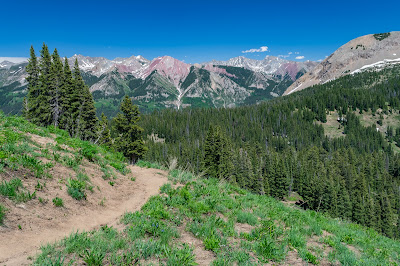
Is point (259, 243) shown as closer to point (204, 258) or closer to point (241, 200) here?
point (204, 258)

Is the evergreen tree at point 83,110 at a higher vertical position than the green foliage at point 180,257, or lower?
higher

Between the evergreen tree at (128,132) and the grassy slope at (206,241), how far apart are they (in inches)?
1038

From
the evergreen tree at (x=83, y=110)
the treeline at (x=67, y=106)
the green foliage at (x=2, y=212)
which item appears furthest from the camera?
the evergreen tree at (x=83, y=110)

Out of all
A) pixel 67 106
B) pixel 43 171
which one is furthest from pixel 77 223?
pixel 67 106

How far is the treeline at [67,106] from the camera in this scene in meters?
34.7

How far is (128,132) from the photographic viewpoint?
34562mm

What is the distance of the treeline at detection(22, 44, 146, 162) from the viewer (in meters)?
34.7

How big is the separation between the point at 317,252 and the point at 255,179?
6300 centimetres

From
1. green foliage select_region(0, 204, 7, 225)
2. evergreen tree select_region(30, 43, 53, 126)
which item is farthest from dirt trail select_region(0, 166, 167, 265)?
evergreen tree select_region(30, 43, 53, 126)

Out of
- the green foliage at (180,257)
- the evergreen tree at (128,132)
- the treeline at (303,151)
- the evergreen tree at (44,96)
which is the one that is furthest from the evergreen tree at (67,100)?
the green foliage at (180,257)

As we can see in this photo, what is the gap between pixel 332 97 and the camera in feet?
611

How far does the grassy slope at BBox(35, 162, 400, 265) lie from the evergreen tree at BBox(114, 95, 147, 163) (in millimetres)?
26359

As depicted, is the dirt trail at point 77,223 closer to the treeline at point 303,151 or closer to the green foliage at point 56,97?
the treeline at point 303,151

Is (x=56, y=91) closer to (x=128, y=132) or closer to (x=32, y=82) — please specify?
(x=32, y=82)
